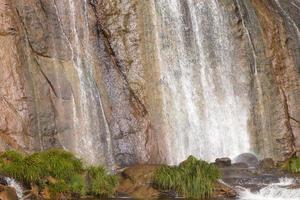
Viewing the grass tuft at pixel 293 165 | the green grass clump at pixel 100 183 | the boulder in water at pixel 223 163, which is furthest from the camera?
the boulder in water at pixel 223 163

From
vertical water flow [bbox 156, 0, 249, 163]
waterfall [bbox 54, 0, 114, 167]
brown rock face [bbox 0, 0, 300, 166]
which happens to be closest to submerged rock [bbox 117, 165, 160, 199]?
waterfall [bbox 54, 0, 114, 167]

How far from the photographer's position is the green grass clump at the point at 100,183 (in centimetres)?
2191

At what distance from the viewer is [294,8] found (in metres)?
37.6

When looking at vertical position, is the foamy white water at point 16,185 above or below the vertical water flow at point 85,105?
below

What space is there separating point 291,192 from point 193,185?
10.9 feet

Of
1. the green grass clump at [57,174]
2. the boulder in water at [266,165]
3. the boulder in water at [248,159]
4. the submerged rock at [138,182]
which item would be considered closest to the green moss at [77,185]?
the green grass clump at [57,174]

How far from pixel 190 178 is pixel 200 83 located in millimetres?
10878

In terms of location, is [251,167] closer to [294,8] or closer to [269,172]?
[269,172]

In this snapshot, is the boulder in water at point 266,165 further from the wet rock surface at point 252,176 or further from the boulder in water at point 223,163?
the boulder in water at point 223,163

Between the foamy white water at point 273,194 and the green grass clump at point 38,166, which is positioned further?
the foamy white water at point 273,194

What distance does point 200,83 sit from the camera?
1276 inches

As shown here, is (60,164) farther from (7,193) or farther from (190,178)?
(190,178)

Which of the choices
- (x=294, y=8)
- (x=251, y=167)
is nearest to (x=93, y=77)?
(x=251, y=167)

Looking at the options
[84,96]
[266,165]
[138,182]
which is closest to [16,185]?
[138,182]
